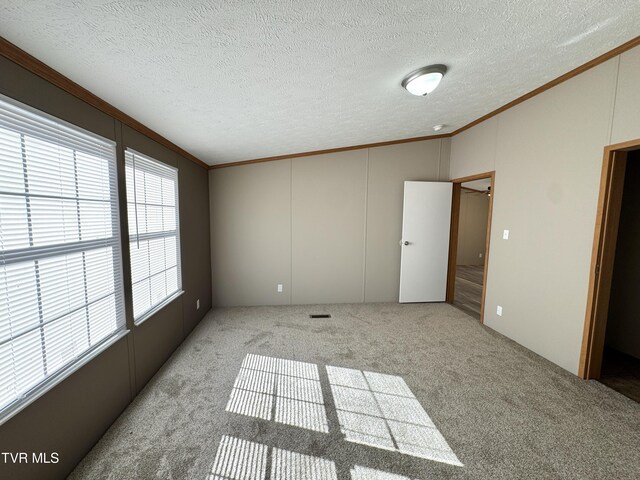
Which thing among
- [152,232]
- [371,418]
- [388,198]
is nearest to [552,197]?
[388,198]

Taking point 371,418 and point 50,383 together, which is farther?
point 371,418

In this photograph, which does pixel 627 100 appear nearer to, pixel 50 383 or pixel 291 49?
pixel 291 49

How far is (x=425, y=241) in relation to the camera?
4199 mm

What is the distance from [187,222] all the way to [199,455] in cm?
241

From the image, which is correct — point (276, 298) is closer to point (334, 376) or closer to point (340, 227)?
point (340, 227)

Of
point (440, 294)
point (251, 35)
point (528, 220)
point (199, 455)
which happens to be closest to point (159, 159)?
point (251, 35)

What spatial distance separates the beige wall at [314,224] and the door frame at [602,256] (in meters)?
2.23

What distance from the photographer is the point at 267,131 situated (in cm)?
280

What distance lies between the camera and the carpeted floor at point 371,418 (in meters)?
1.49

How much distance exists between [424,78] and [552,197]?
180 centimetres

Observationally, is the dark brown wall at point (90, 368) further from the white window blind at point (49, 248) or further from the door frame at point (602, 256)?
the door frame at point (602, 256)

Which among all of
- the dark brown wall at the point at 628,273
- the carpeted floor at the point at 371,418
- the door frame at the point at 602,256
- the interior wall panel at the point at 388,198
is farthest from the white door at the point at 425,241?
the door frame at the point at 602,256

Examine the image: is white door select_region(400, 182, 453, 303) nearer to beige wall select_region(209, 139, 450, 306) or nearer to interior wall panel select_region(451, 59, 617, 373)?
beige wall select_region(209, 139, 450, 306)

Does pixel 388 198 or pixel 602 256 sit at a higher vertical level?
pixel 388 198
